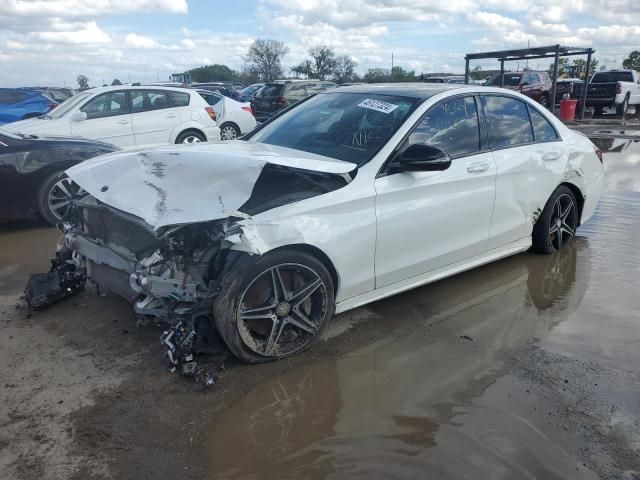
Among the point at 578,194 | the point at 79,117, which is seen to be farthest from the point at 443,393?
the point at 79,117

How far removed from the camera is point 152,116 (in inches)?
424

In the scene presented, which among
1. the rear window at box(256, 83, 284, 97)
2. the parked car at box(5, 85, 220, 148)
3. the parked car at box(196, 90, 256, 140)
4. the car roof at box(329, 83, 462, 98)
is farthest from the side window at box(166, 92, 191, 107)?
the rear window at box(256, 83, 284, 97)

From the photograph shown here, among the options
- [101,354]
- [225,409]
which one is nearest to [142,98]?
[101,354]

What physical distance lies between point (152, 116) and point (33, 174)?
179 inches

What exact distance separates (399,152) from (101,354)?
250cm

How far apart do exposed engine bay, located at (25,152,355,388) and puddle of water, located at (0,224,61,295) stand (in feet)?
5.96

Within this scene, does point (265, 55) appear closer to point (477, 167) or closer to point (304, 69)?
point (304, 69)

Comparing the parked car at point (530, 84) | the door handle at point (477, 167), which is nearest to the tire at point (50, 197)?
the door handle at point (477, 167)

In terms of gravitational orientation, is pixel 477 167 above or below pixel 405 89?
below

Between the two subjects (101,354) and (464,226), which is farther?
(464,226)

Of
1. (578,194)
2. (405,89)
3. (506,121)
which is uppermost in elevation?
(405,89)

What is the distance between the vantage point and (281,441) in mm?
2896

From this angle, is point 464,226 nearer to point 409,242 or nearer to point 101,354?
point 409,242

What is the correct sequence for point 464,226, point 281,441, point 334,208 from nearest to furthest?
point 281,441, point 334,208, point 464,226
